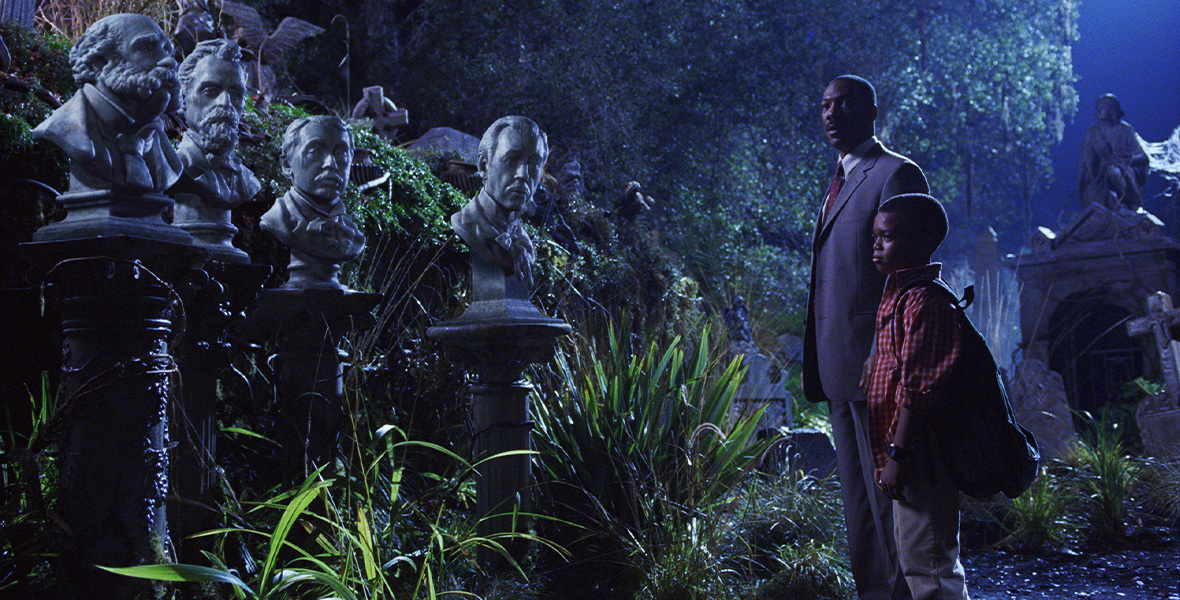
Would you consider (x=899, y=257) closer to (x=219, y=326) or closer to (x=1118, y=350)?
(x=219, y=326)

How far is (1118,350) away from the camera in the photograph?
9.47 metres

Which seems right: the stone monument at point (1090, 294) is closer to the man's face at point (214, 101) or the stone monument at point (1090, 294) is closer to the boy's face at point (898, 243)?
the boy's face at point (898, 243)

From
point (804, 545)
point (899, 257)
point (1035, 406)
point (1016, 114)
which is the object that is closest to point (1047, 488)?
point (804, 545)

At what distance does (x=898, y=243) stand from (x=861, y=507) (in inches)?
36.6

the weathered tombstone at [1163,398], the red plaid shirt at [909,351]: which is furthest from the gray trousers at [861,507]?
the weathered tombstone at [1163,398]

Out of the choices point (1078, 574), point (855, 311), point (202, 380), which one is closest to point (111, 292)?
point (202, 380)

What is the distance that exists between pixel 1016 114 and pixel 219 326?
17.3m

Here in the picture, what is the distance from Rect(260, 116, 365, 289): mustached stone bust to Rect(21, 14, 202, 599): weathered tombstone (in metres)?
0.84

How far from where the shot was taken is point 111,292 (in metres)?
2.01

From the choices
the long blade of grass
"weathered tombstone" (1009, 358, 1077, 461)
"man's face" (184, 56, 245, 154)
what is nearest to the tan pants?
the long blade of grass

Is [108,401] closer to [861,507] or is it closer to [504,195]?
[504,195]

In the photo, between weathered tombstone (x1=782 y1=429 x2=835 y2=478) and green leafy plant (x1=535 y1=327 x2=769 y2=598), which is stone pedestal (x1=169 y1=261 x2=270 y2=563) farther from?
weathered tombstone (x1=782 y1=429 x2=835 y2=478)

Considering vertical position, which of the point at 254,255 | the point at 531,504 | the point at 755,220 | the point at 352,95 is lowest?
the point at 531,504

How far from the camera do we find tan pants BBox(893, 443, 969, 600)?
2.05 m
